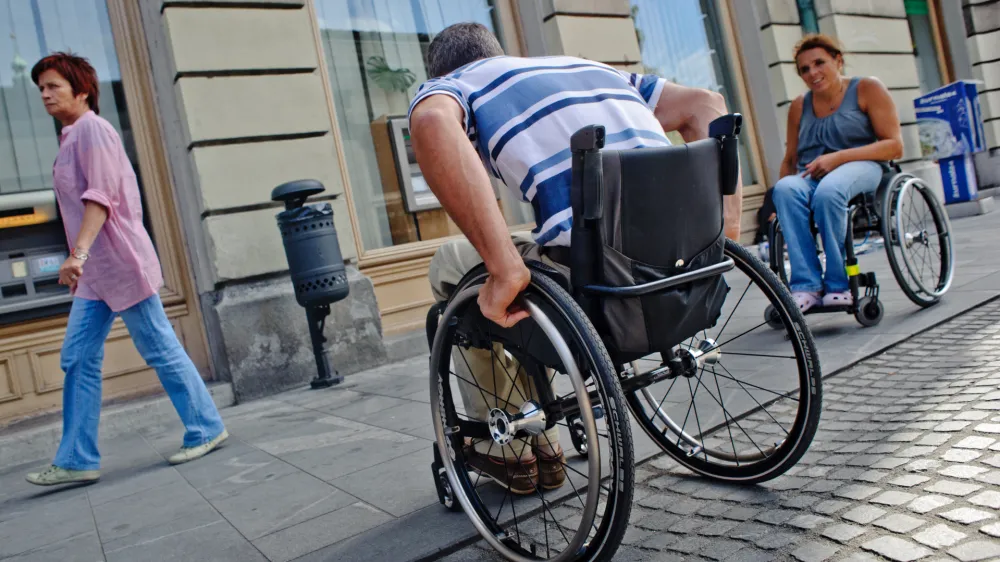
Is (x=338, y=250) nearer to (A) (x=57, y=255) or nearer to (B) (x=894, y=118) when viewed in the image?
(A) (x=57, y=255)

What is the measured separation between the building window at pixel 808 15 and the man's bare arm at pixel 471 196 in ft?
29.0

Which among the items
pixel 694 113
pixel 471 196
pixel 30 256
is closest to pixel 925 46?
pixel 694 113

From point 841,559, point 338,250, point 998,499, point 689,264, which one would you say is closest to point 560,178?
point 689,264

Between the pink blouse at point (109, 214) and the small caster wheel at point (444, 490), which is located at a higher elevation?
the pink blouse at point (109, 214)

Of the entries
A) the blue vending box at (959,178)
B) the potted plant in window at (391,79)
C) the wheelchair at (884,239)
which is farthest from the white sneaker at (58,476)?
the blue vending box at (959,178)

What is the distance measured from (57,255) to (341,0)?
10.4ft

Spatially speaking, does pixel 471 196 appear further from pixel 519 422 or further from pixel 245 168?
pixel 245 168

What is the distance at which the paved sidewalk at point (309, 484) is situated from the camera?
2.35 metres

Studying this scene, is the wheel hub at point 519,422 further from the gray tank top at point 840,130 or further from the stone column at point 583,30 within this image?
the stone column at point 583,30

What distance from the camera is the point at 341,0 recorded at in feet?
21.7

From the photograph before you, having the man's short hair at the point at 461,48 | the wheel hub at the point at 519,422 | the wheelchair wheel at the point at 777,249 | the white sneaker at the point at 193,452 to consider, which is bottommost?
the white sneaker at the point at 193,452

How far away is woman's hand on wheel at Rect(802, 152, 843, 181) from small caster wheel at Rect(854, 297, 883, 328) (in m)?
0.72

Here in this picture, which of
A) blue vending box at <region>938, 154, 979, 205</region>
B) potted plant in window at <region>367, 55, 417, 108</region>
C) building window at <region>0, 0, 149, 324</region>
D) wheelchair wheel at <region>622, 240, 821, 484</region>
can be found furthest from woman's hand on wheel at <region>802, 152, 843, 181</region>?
blue vending box at <region>938, 154, 979, 205</region>

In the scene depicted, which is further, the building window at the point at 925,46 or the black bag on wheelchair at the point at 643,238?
the building window at the point at 925,46
